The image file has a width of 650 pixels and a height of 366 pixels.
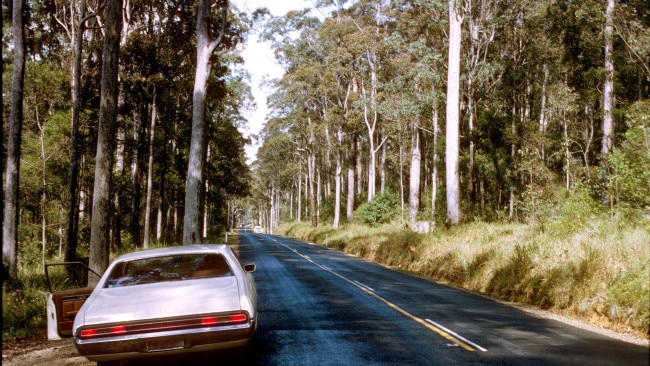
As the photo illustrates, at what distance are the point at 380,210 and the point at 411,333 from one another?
2868 cm

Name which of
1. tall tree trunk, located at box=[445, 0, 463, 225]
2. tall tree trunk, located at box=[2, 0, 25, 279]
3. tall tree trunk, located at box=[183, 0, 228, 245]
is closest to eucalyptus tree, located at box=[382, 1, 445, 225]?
tall tree trunk, located at box=[445, 0, 463, 225]

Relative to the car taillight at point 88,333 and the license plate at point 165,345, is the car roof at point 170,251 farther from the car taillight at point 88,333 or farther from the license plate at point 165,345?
the license plate at point 165,345

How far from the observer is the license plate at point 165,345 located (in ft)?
17.7

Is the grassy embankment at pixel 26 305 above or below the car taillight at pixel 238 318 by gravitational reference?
below

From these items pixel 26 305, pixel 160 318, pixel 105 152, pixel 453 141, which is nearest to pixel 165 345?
pixel 160 318

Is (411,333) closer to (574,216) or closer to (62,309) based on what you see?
(62,309)

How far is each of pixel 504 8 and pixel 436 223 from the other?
1347 cm

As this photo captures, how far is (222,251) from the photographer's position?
6.93 m

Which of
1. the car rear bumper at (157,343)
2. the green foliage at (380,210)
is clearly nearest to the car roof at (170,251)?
the car rear bumper at (157,343)

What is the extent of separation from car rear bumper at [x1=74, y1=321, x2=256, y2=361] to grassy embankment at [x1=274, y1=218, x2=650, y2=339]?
6.54 m

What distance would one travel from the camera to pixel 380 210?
36.6 m

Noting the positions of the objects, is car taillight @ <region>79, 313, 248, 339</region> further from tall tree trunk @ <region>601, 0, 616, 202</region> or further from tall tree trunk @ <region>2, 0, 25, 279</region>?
tall tree trunk @ <region>601, 0, 616, 202</region>

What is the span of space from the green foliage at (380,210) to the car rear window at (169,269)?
29085 millimetres

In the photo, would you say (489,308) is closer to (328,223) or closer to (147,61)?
(147,61)
